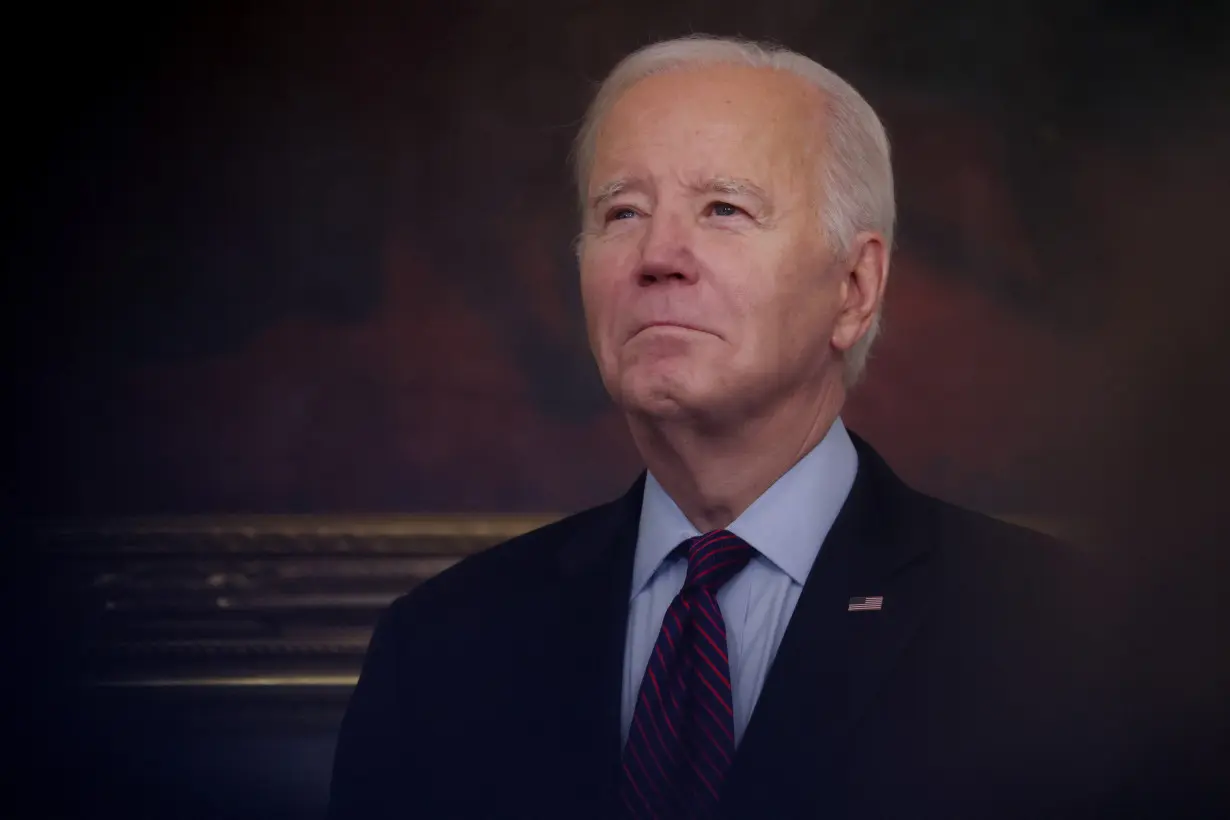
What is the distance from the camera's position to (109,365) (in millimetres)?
2428

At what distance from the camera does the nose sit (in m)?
1.49

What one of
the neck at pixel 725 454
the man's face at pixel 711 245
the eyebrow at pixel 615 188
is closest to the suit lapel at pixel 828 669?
the neck at pixel 725 454

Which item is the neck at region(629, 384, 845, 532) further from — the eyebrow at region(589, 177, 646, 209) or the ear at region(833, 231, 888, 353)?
the eyebrow at region(589, 177, 646, 209)

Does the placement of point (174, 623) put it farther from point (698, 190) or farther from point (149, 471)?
point (698, 190)

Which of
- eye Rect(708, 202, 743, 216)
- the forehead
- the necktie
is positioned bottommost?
the necktie

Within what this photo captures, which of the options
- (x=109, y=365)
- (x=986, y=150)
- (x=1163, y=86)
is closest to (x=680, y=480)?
(x=986, y=150)

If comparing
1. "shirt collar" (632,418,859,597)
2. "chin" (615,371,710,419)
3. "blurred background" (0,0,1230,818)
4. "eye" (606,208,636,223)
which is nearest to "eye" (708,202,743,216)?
"eye" (606,208,636,223)

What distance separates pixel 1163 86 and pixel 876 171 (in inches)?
30.2

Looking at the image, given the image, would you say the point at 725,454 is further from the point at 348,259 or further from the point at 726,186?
the point at 348,259

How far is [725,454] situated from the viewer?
1.59m

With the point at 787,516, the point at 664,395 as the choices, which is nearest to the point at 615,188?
the point at 664,395

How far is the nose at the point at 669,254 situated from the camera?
4.89 ft

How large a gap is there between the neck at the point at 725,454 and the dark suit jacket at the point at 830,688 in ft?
0.34

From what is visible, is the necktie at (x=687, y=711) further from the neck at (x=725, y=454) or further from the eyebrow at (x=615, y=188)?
the eyebrow at (x=615, y=188)
